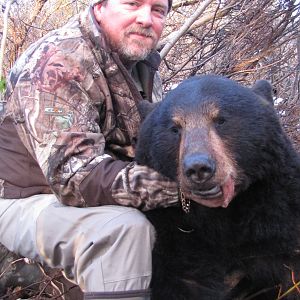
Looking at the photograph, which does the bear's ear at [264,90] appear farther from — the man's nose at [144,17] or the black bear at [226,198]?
the man's nose at [144,17]

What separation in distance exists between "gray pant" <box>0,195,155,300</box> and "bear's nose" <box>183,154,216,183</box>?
0.49m

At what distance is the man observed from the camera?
268 cm

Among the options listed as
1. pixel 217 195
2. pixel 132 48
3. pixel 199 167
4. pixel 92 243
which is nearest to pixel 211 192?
pixel 217 195

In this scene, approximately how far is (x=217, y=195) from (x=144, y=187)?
1.30ft

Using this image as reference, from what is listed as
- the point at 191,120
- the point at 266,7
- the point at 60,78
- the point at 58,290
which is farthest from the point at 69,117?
the point at 266,7

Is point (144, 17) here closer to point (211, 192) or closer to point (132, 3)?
point (132, 3)

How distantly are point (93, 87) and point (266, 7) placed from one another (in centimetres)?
335

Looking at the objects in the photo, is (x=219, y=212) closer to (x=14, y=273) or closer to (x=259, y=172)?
(x=259, y=172)

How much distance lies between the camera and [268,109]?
9.21ft

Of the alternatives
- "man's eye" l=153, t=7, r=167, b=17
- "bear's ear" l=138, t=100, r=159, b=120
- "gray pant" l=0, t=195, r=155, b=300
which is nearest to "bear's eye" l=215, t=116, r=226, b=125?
"bear's ear" l=138, t=100, r=159, b=120

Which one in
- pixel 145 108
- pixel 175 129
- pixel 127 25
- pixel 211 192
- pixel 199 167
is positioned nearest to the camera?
pixel 199 167

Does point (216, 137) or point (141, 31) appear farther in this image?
point (141, 31)

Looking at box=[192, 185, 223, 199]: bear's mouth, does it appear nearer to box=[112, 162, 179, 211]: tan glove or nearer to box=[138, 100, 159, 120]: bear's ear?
box=[112, 162, 179, 211]: tan glove

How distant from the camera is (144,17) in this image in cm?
348
